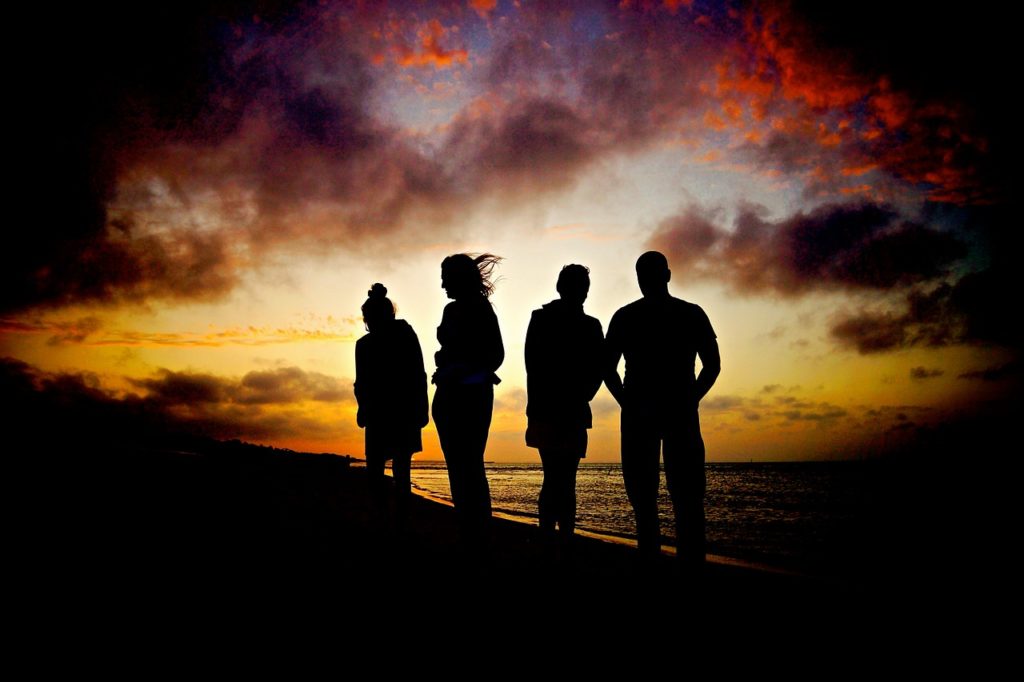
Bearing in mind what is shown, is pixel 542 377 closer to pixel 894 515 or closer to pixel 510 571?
pixel 510 571

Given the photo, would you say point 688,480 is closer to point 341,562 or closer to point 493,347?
point 493,347

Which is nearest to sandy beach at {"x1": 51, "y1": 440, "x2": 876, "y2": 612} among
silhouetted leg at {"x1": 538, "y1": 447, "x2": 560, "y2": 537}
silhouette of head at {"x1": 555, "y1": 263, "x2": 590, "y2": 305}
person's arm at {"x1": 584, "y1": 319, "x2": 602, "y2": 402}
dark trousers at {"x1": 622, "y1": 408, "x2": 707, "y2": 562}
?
silhouetted leg at {"x1": 538, "y1": 447, "x2": 560, "y2": 537}

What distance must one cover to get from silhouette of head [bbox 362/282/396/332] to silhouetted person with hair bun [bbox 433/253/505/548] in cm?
151

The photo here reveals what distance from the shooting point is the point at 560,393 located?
3.70 metres

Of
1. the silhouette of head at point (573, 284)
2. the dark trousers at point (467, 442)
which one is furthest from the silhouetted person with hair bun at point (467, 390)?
the silhouette of head at point (573, 284)

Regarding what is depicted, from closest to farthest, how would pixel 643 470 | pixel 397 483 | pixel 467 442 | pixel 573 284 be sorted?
pixel 467 442, pixel 643 470, pixel 573 284, pixel 397 483

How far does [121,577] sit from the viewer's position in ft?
9.71

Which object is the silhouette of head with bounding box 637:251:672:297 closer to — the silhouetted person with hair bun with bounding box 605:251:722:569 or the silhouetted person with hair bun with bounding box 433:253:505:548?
the silhouetted person with hair bun with bounding box 605:251:722:569

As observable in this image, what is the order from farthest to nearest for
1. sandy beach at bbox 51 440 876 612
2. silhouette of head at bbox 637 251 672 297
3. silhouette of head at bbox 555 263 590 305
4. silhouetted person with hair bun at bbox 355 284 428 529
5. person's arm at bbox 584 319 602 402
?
silhouetted person with hair bun at bbox 355 284 428 529
silhouette of head at bbox 555 263 590 305
person's arm at bbox 584 319 602 402
silhouette of head at bbox 637 251 672 297
sandy beach at bbox 51 440 876 612

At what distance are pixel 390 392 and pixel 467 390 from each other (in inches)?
65.1

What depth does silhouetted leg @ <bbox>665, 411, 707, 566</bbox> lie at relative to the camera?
3336 mm

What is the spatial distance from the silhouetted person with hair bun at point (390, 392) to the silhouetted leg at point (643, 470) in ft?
6.75

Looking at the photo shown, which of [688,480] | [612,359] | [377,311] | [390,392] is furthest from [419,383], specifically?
[688,480]

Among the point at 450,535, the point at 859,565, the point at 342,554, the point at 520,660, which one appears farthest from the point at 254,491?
the point at 859,565
